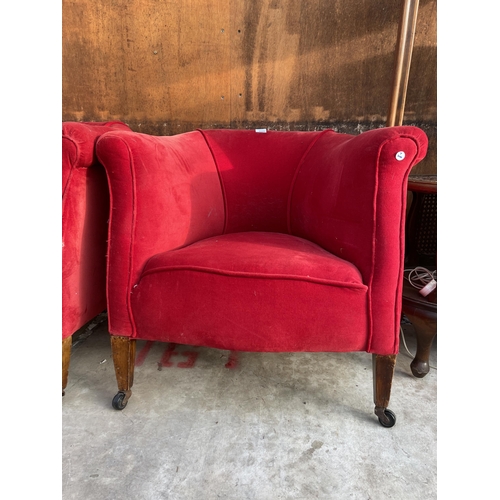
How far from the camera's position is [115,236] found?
3.17ft

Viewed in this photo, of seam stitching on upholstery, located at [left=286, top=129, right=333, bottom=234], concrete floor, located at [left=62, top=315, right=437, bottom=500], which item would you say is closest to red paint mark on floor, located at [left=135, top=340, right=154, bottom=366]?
concrete floor, located at [left=62, top=315, right=437, bottom=500]

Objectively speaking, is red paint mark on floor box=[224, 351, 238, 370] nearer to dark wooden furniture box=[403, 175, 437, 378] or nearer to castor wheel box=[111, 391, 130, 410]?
castor wheel box=[111, 391, 130, 410]

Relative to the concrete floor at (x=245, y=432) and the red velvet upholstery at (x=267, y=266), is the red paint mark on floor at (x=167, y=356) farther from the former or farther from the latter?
the red velvet upholstery at (x=267, y=266)

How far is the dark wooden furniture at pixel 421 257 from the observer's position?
1.20 m

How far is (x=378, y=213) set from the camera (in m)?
0.90

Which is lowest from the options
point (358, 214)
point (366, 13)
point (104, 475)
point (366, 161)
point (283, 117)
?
point (104, 475)

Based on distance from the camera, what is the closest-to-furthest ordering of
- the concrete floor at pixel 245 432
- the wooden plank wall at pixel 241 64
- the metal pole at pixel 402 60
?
the concrete floor at pixel 245 432 → the metal pole at pixel 402 60 → the wooden plank wall at pixel 241 64

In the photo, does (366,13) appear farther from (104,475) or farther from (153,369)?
(104,475)

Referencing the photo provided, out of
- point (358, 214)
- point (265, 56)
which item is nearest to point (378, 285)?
point (358, 214)

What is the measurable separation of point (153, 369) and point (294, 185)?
86cm

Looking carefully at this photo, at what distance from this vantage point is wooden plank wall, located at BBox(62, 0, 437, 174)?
5.65ft

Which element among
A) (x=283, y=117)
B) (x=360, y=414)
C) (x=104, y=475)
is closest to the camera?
(x=104, y=475)

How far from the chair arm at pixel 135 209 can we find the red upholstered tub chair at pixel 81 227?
0.06m

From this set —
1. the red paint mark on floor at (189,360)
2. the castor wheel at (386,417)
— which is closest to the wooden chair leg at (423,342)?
the castor wheel at (386,417)
